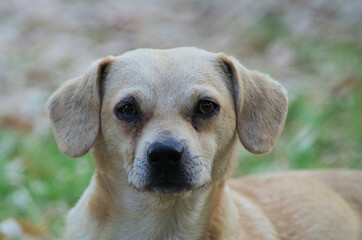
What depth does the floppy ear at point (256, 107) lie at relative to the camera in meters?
4.26

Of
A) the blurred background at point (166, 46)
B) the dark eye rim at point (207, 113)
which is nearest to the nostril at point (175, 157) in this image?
the dark eye rim at point (207, 113)

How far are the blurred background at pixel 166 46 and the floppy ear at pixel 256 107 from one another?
6.31 feet

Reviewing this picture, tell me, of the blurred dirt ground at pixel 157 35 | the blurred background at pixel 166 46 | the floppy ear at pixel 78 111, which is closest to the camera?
the floppy ear at pixel 78 111

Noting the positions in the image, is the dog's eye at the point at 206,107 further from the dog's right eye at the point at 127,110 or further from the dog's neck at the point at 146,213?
the dog's neck at the point at 146,213

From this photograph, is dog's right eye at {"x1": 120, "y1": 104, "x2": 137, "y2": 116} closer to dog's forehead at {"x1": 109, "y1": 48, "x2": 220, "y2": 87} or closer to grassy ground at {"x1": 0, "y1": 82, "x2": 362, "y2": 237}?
dog's forehead at {"x1": 109, "y1": 48, "x2": 220, "y2": 87}

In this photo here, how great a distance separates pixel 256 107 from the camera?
170 inches

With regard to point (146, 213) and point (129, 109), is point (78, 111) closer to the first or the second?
point (129, 109)

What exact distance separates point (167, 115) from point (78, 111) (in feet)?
2.20

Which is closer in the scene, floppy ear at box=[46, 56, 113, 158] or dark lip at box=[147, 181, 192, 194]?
dark lip at box=[147, 181, 192, 194]

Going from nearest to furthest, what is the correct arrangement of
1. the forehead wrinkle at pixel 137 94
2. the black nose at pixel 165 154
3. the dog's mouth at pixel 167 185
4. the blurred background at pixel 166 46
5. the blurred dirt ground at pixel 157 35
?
the black nose at pixel 165 154 → the dog's mouth at pixel 167 185 → the forehead wrinkle at pixel 137 94 → the blurred background at pixel 166 46 → the blurred dirt ground at pixel 157 35

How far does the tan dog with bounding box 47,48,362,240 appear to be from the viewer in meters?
3.82

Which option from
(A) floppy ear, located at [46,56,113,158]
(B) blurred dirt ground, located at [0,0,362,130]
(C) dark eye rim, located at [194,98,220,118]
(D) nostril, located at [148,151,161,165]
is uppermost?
(C) dark eye rim, located at [194,98,220,118]

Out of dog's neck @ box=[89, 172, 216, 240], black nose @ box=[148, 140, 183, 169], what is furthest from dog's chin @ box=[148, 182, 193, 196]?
dog's neck @ box=[89, 172, 216, 240]

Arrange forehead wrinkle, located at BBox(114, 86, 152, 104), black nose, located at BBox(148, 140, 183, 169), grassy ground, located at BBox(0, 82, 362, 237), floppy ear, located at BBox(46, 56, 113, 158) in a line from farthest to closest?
grassy ground, located at BBox(0, 82, 362, 237)
floppy ear, located at BBox(46, 56, 113, 158)
forehead wrinkle, located at BBox(114, 86, 152, 104)
black nose, located at BBox(148, 140, 183, 169)
